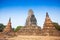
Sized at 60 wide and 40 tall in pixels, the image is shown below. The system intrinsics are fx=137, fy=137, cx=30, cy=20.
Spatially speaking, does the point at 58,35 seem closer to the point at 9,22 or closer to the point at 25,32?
the point at 25,32

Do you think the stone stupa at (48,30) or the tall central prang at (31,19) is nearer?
the stone stupa at (48,30)

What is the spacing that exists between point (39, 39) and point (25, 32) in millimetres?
5038

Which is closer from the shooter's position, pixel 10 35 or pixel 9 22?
pixel 10 35

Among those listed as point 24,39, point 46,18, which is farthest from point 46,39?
point 46,18

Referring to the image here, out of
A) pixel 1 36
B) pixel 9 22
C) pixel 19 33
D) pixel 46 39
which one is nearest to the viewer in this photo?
pixel 46 39

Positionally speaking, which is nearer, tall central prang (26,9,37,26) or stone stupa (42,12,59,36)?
stone stupa (42,12,59,36)

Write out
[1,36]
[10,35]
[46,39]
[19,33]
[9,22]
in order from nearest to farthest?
[46,39], [1,36], [10,35], [19,33], [9,22]

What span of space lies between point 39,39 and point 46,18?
5989mm

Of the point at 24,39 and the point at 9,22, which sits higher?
the point at 9,22

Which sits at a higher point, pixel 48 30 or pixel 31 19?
pixel 31 19

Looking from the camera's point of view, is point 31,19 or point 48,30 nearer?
point 48,30

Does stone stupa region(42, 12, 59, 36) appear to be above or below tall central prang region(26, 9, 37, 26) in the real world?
below

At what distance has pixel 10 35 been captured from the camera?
69.7 ft

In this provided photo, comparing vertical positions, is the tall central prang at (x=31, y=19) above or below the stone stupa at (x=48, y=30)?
above
